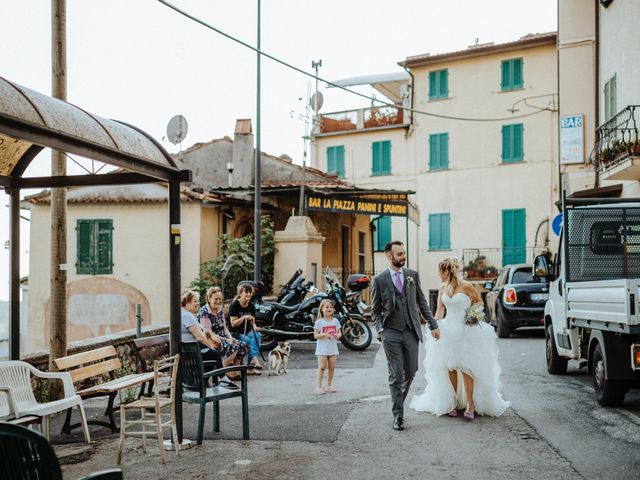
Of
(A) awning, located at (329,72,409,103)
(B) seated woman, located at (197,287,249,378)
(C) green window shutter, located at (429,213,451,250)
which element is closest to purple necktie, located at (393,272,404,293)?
(B) seated woman, located at (197,287,249,378)

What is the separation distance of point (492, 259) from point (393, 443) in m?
24.7

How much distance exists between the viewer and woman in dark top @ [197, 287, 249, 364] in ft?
32.9

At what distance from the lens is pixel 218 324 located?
10.3 meters

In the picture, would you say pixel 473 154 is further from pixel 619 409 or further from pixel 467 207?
pixel 619 409

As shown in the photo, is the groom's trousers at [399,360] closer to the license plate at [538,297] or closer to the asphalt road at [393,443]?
the asphalt road at [393,443]

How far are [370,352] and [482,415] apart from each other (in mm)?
6573

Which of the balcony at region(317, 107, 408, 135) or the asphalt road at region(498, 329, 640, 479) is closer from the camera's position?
the asphalt road at region(498, 329, 640, 479)

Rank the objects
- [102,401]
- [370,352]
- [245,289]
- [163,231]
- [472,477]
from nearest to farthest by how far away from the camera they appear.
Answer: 1. [472,477]
2. [102,401]
3. [245,289]
4. [370,352]
5. [163,231]

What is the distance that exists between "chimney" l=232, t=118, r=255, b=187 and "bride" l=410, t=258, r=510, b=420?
55.9 feet

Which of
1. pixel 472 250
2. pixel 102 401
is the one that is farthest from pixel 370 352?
pixel 472 250

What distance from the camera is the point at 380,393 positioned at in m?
9.67

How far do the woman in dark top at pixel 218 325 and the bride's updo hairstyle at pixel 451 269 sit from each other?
133 inches

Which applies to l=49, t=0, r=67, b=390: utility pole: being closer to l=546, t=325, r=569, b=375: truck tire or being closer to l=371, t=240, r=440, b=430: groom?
l=371, t=240, r=440, b=430: groom

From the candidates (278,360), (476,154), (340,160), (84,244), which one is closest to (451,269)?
(278,360)
